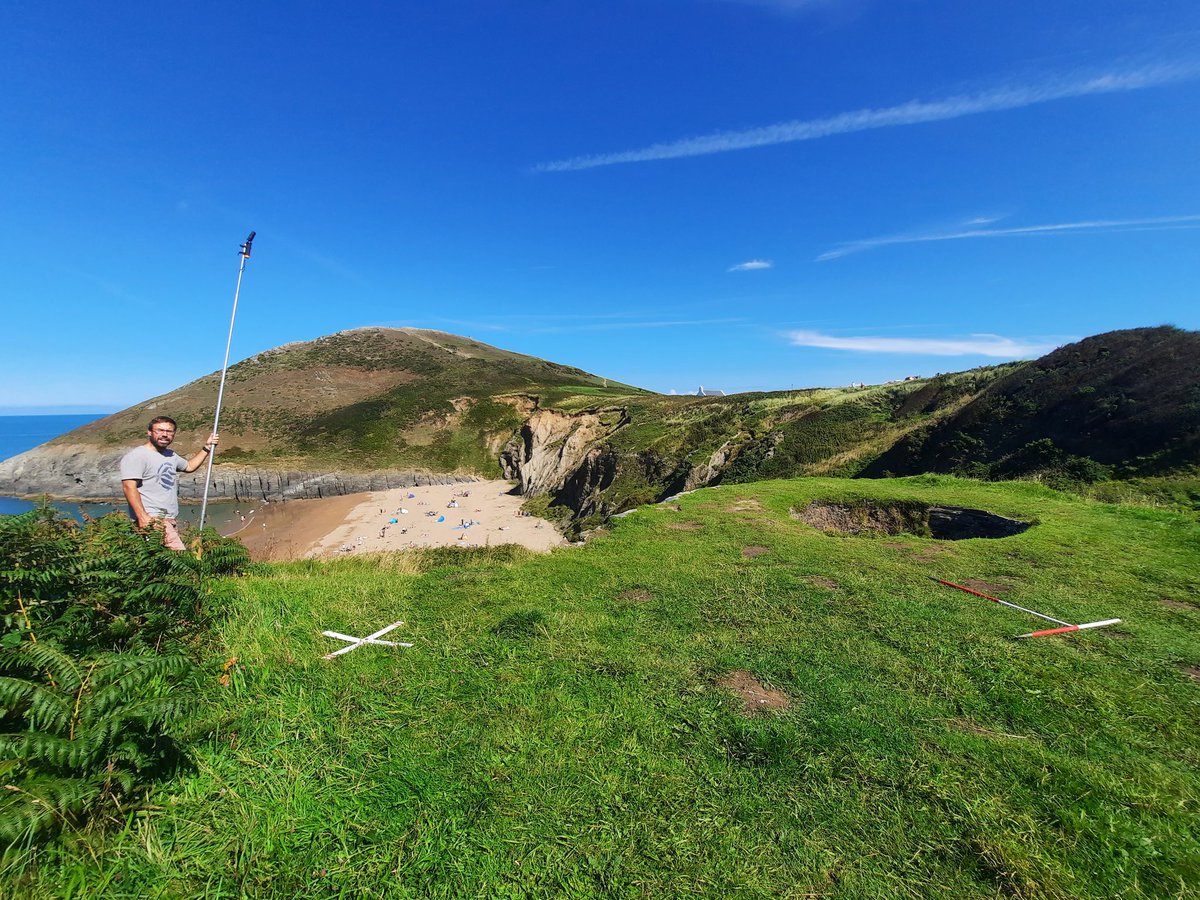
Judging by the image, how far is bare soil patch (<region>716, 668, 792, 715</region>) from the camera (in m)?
4.79

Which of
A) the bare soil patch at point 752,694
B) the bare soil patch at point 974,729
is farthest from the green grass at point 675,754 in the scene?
the bare soil patch at point 752,694

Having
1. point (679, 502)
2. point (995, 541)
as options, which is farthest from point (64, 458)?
point (995, 541)

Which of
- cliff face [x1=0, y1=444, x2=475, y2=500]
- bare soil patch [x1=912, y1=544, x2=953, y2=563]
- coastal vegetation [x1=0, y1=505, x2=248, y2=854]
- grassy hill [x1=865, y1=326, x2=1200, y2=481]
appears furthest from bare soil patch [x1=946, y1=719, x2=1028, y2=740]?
cliff face [x1=0, y1=444, x2=475, y2=500]

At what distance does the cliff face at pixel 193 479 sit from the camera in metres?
57.8

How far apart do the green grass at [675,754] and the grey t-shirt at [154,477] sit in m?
1.73

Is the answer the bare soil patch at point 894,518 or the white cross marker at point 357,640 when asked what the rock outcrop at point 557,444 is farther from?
the white cross marker at point 357,640

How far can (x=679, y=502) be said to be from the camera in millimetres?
15750

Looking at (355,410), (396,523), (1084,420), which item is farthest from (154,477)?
(355,410)

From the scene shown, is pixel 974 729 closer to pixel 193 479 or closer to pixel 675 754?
pixel 675 754

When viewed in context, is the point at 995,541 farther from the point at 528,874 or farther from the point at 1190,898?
the point at 528,874

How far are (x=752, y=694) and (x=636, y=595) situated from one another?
128 inches

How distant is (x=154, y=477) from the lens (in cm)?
691

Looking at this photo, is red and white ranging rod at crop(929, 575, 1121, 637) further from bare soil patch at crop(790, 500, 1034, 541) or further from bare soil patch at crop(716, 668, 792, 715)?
bare soil patch at crop(790, 500, 1034, 541)

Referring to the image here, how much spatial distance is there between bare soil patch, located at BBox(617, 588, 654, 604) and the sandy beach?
2269 centimetres
